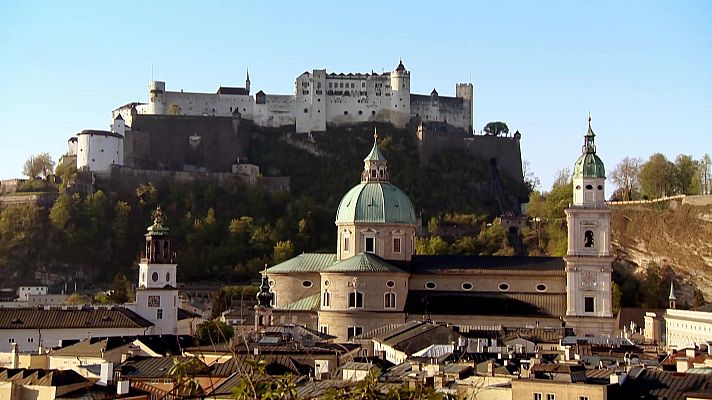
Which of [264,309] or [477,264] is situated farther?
[477,264]

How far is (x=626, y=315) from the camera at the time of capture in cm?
7562

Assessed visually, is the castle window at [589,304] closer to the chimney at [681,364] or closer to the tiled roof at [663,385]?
the chimney at [681,364]

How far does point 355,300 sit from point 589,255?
11.2 meters

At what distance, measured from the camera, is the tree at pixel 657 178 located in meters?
102

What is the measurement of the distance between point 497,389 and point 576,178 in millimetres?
33623

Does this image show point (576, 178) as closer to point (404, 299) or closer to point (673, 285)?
point (404, 299)

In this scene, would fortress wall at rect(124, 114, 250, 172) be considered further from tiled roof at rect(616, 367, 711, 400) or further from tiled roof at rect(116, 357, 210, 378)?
tiled roof at rect(616, 367, 711, 400)

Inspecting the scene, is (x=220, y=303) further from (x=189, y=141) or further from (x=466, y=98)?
(x=466, y=98)

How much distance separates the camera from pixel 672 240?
86.7 meters

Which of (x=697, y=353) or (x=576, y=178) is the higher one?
(x=576, y=178)

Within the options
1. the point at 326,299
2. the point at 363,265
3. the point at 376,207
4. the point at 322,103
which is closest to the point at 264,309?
the point at 326,299

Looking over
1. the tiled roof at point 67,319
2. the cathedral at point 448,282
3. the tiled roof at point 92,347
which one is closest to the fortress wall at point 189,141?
the cathedral at point 448,282

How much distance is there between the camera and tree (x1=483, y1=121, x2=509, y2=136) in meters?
121

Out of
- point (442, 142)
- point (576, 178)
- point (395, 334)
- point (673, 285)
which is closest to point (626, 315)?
point (673, 285)
